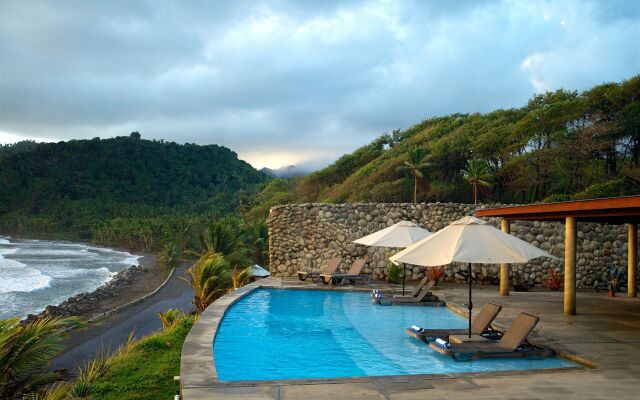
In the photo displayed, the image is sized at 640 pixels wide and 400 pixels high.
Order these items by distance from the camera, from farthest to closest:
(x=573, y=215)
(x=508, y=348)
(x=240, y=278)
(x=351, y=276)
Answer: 1. (x=240, y=278)
2. (x=351, y=276)
3. (x=573, y=215)
4. (x=508, y=348)

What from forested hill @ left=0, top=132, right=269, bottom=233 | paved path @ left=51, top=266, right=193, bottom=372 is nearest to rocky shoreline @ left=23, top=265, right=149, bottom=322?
paved path @ left=51, top=266, right=193, bottom=372

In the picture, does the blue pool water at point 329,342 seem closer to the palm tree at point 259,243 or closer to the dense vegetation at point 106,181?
the palm tree at point 259,243

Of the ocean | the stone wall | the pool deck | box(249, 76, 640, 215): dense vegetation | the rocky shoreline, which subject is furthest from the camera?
the ocean

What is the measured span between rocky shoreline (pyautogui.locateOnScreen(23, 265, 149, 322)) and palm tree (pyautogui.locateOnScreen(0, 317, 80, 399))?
64.8 feet

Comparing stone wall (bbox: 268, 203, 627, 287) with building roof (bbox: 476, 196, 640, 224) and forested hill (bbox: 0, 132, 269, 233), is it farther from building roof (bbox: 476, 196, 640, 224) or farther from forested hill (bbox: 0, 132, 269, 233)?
forested hill (bbox: 0, 132, 269, 233)

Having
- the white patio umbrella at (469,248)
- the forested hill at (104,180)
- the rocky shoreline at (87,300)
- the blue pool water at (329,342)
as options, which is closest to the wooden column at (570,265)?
the blue pool water at (329,342)

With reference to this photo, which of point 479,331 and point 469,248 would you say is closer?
point 469,248

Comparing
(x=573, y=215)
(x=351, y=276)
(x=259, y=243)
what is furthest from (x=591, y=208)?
(x=259, y=243)

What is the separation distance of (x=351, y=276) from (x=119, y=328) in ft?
45.7

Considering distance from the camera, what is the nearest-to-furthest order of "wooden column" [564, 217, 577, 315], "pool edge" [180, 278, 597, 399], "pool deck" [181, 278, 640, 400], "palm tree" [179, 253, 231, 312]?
"pool deck" [181, 278, 640, 400] < "pool edge" [180, 278, 597, 399] < "wooden column" [564, 217, 577, 315] < "palm tree" [179, 253, 231, 312]

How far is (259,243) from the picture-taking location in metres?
28.4

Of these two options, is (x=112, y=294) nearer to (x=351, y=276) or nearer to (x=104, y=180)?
(x=351, y=276)

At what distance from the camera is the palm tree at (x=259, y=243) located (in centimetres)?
2827

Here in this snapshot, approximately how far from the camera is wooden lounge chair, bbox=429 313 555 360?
24.8 ft
